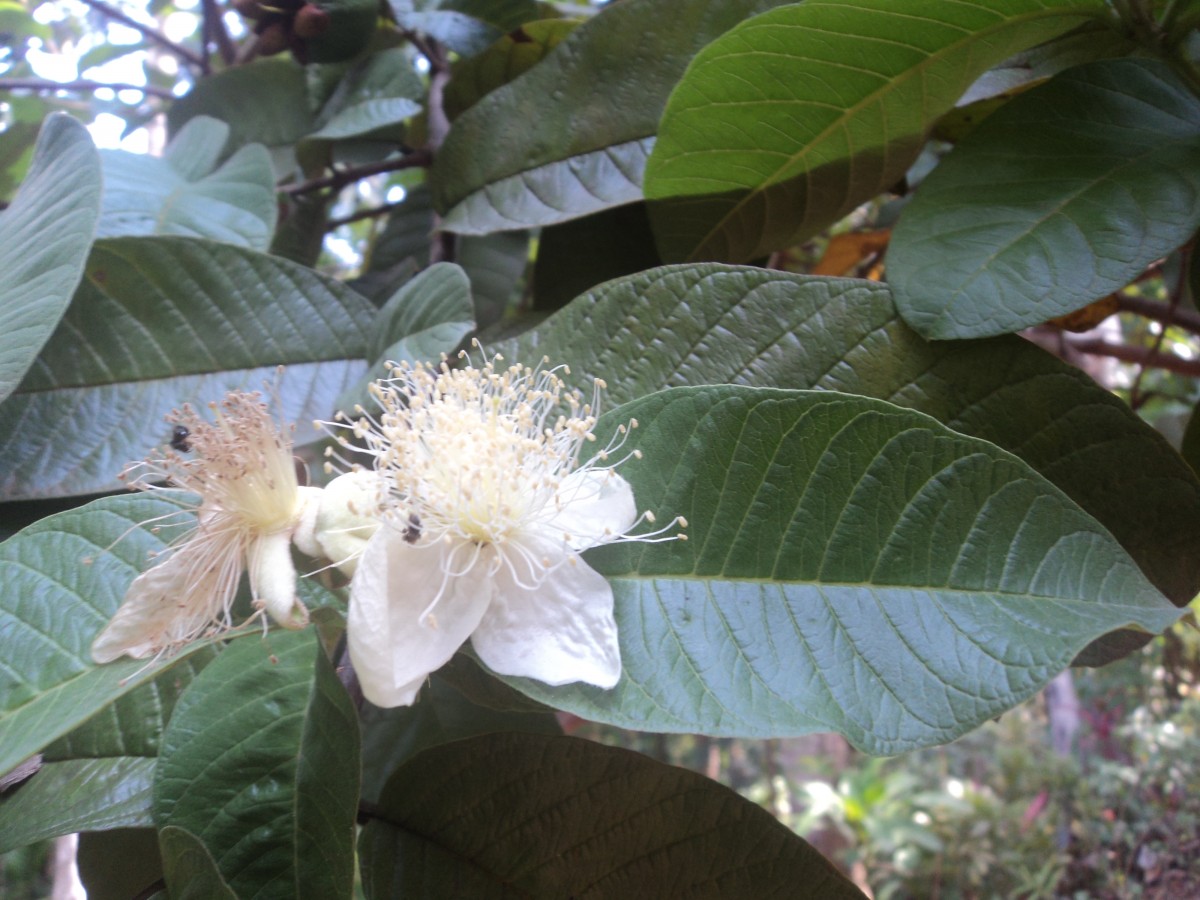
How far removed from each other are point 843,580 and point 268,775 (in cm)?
36

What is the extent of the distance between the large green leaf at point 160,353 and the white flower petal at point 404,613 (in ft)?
1.03

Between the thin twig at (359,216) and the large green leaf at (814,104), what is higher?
the large green leaf at (814,104)

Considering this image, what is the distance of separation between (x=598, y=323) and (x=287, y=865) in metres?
0.43

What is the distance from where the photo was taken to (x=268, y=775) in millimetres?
502

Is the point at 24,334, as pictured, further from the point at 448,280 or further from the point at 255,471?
the point at 448,280

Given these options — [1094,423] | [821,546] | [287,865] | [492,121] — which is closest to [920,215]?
[1094,423]

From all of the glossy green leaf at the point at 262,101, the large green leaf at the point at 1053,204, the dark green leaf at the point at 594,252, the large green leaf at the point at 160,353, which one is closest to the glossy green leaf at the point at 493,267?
the dark green leaf at the point at 594,252

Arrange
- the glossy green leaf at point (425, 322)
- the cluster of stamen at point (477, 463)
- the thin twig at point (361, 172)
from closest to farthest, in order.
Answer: the cluster of stamen at point (477, 463), the glossy green leaf at point (425, 322), the thin twig at point (361, 172)

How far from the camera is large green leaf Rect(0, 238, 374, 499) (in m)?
0.72

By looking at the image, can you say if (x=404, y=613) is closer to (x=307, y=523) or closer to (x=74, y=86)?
(x=307, y=523)

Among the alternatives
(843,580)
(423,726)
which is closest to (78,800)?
(423,726)

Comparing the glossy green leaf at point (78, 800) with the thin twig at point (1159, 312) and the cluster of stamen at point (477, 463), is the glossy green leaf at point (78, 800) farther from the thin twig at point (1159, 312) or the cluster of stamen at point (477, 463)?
the thin twig at point (1159, 312)

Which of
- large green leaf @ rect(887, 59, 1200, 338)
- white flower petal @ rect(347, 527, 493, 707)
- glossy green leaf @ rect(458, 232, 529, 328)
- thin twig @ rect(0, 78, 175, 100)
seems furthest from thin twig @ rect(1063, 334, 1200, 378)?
thin twig @ rect(0, 78, 175, 100)

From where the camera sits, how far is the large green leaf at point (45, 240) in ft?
1.94
